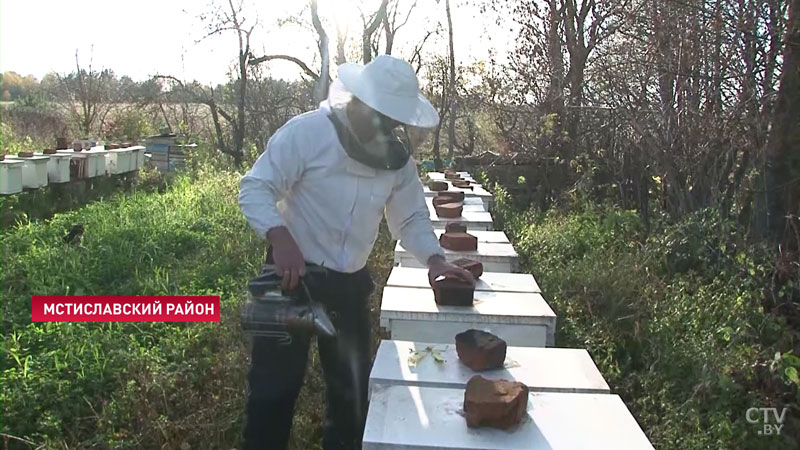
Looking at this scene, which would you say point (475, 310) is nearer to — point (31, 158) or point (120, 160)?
point (31, 158)

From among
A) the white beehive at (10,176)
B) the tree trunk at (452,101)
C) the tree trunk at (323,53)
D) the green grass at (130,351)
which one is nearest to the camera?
the green grass at (130,351)

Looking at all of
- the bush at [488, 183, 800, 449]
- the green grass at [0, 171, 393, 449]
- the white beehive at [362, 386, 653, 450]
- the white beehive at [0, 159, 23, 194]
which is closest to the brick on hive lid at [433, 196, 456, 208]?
the green grass at [0, 171, 393, 449]

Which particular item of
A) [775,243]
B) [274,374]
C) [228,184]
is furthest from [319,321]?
[228,184]

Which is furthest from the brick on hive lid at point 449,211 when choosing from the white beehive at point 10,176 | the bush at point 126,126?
the bush at point 126,126

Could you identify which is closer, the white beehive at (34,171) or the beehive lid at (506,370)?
Answer: the beehive lid at (506,370)

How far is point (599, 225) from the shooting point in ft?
17.1

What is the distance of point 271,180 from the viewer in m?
2.05

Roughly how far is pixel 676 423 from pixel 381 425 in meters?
1.48

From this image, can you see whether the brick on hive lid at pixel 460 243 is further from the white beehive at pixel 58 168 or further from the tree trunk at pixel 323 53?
the tree trunk at pixel 323 53

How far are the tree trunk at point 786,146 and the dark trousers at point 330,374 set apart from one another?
2.17 m

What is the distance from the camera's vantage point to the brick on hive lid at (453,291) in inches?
97.1

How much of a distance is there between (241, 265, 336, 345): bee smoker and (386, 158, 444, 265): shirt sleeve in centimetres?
53

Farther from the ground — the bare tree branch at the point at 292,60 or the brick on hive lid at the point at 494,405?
the bare tree branch at the point at 292,60

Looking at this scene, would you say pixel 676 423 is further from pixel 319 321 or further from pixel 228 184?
pixel 228 184
